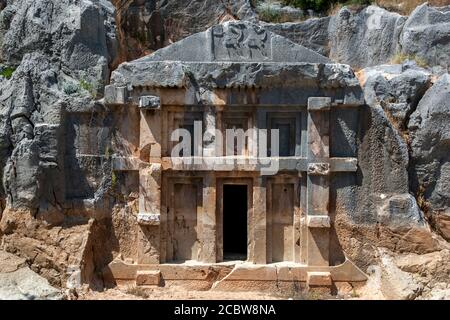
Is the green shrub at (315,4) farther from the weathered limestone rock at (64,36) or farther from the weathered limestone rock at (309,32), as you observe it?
the weathered limestone rock at (64,36)

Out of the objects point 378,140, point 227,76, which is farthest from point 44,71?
point 378,140

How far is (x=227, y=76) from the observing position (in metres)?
9.11

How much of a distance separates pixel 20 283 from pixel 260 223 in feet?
13.1

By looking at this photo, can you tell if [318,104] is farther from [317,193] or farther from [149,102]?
[149,102]

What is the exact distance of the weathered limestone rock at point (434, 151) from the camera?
899 cm

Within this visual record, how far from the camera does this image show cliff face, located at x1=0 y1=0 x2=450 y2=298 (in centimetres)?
896

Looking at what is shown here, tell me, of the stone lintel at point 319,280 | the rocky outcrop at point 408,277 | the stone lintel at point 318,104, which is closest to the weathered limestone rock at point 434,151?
the rocky outcrop at point 408,277

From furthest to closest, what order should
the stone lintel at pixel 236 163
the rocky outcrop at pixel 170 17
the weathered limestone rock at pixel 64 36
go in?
the rocky outcrop at pixel 170 17
the weathered limestone rock at pixel 64 36
the stone lintel at pixel 236 163

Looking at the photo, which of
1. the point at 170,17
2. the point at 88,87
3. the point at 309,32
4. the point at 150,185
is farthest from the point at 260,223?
the point at 170,17

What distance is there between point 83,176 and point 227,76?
9.92ft

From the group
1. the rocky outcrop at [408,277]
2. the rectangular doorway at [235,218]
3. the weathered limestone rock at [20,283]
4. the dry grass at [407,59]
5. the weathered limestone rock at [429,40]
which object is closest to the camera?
the weathered limestone rock at [20,283]

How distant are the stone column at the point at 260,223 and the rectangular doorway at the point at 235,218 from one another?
5.48ft

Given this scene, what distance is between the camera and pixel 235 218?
11938 mm

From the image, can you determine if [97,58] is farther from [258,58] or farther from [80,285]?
[80,285]
